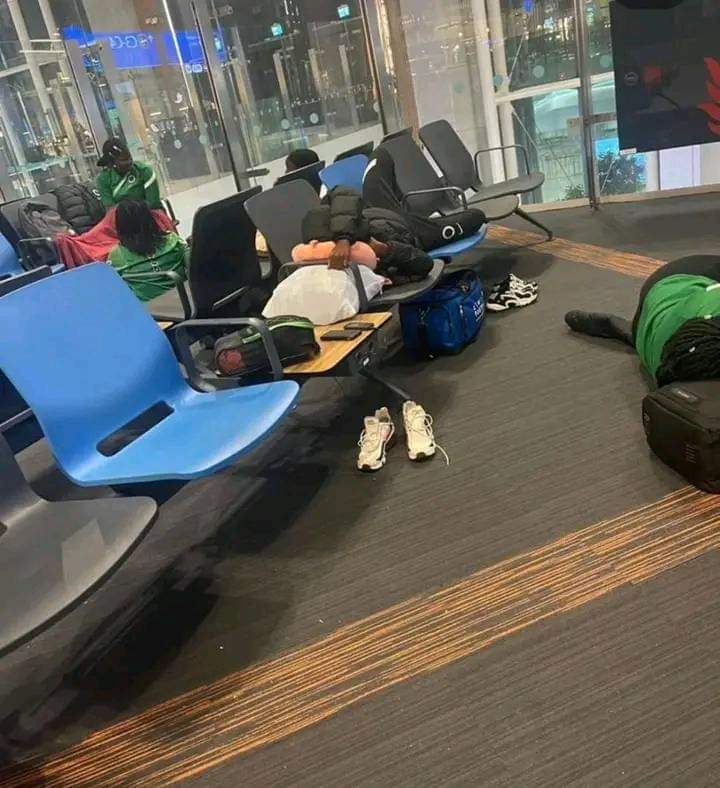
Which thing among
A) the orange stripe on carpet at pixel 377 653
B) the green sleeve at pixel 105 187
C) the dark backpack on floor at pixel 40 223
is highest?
the green sleeve at pixel 105 187

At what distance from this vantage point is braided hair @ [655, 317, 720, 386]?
231 centimetres

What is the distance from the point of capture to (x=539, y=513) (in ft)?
7.37

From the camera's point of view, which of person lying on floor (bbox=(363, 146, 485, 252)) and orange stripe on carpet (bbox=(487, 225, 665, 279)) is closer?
person lying on floor (bbox=(363, 146, 485, 252))

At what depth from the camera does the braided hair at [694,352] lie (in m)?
2.31

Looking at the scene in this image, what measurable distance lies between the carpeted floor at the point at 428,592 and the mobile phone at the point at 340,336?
471 millimetres

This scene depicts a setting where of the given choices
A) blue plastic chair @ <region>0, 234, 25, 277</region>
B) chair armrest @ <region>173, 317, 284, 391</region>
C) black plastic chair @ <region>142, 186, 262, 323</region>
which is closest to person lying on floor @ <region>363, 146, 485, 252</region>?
black plastic chair @ <region>142, 186, 262, 323</region>

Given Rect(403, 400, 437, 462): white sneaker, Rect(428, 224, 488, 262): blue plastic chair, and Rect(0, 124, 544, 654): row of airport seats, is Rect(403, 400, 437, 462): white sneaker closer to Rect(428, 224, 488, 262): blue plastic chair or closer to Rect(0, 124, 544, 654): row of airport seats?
Rect(0, 124, 544, 654): row of airport seats

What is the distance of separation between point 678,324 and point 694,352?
0.27 m

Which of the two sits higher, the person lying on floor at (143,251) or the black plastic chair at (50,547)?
the person lying on floor at (143,251)

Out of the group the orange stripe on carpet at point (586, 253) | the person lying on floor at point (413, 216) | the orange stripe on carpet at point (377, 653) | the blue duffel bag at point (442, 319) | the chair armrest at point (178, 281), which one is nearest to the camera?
the orange stripe on carpet at point (377, 653)

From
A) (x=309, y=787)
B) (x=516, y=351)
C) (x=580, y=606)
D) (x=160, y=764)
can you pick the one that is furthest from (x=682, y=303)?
(x=160, y=764)

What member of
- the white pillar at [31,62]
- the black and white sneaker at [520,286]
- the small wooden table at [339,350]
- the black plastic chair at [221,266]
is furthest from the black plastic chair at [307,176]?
the white pillar at [31,62]

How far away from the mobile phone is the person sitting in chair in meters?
2.31

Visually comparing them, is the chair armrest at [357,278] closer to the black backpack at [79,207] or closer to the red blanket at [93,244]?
the red blanket at [93,244]
